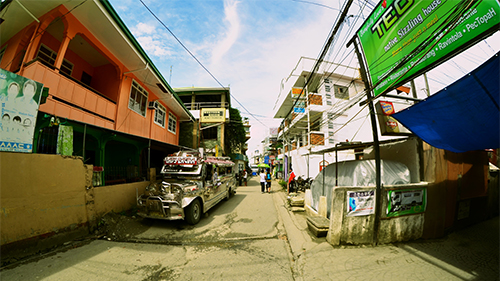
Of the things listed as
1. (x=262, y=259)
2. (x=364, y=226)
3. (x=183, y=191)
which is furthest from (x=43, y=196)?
(x=364, y=226)

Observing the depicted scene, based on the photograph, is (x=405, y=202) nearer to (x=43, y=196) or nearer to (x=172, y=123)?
(x=43, y=196)

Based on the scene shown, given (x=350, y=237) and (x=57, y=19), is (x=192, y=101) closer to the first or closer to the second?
(x=57, y=19)

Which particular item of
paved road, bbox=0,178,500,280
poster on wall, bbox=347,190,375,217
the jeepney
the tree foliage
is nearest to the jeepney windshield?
the jeepney

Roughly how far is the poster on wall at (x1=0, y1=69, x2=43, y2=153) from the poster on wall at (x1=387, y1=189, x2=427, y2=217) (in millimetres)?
8382

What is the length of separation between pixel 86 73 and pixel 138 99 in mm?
2365

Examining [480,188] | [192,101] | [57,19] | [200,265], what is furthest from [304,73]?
[200,265]

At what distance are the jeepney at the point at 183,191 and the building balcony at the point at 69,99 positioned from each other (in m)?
3.31

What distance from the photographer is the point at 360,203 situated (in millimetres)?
4281

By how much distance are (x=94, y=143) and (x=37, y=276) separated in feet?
23.3

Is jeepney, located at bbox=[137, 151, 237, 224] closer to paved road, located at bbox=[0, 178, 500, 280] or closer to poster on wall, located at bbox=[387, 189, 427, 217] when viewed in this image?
paved road, located at bbox=[0, 178, 500, 280]

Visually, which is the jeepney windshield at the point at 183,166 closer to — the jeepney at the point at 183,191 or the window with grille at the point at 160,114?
the jeepney at the point at 183,191

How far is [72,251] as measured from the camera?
4.09m

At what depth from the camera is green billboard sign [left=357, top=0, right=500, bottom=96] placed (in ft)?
9.50

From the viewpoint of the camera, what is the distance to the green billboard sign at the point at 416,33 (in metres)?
2.89
